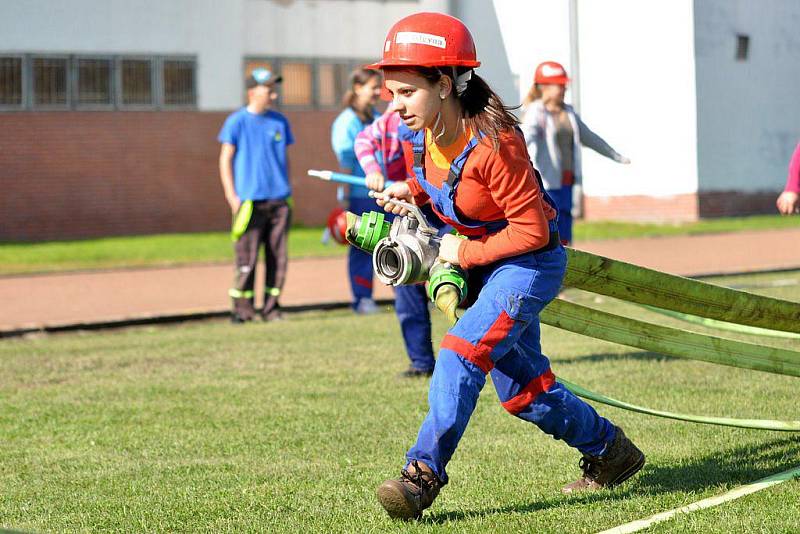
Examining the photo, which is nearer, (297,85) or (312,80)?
(297,85)

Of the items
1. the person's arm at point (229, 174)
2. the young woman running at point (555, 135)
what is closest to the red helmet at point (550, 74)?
the young woman running at point (555, 135)

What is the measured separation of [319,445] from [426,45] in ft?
7.74

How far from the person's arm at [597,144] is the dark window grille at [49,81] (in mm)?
17944

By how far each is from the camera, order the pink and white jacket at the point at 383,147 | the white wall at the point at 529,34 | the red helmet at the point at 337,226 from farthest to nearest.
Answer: the white wall at the point at 529,34
the red helmet at the point at 337,226
the pink and white jacket at the point at 383,147

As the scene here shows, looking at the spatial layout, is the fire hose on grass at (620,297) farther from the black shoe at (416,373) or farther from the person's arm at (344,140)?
the person's arm at (344,140)

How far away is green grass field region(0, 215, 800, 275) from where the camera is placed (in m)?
19.5

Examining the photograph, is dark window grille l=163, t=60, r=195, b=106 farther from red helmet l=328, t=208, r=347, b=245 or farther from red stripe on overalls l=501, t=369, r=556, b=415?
red stripe on overalls l=501, t=369, r=556, b=415

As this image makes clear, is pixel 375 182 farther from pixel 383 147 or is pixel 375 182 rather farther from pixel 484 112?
pixel 484 112

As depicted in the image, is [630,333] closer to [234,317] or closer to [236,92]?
[234,317]

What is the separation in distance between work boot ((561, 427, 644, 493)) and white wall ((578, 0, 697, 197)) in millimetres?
21187

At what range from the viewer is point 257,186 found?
473 inches

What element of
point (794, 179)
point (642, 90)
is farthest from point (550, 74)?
point (642, 90)

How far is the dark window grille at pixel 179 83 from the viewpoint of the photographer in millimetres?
26703

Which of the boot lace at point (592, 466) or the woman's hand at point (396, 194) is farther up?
the woman's hand at point (396, 194)
